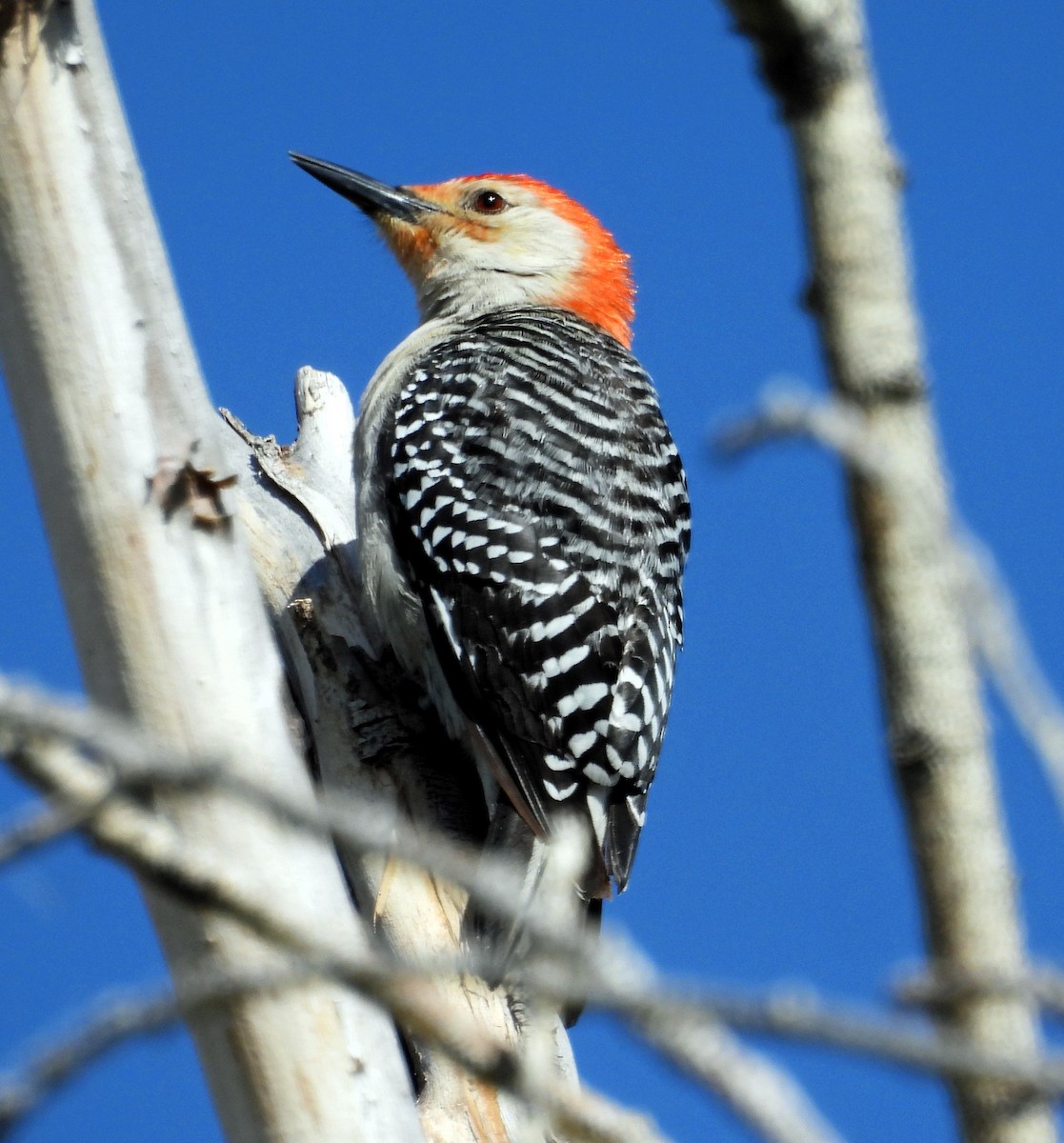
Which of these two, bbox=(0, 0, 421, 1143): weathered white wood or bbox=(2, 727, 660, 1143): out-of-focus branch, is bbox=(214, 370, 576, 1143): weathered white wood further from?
bbox=(2, 727, 660, 1143): out-of-focus branch

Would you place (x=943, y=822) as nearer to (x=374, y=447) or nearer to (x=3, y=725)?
(x=3, y=725)

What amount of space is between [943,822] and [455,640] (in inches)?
154

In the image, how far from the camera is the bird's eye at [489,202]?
753cm

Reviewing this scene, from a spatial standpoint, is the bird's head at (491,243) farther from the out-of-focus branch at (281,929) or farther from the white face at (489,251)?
the out-of-focus branch at (281,929)

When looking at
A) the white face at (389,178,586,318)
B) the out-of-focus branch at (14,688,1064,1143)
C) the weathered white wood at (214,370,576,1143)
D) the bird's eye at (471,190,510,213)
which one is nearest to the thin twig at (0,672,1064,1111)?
the out-of-focus branch at (14,688,1064,1143)

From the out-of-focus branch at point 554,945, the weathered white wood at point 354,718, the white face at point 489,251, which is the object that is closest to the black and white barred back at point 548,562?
the weathered white wood at point 354,718

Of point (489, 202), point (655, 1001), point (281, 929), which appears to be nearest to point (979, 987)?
point (655, 1001)

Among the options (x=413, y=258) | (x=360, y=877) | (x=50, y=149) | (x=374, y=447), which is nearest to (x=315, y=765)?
(x=360, y=877)

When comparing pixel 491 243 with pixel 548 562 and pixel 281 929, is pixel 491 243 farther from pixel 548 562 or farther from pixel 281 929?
pixel 281 929

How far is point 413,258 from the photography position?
7.48 meters

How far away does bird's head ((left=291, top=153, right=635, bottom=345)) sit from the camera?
290 inches

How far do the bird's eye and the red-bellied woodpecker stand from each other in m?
1.00

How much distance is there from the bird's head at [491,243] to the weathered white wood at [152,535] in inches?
140

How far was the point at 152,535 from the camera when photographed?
3529 millimetres
